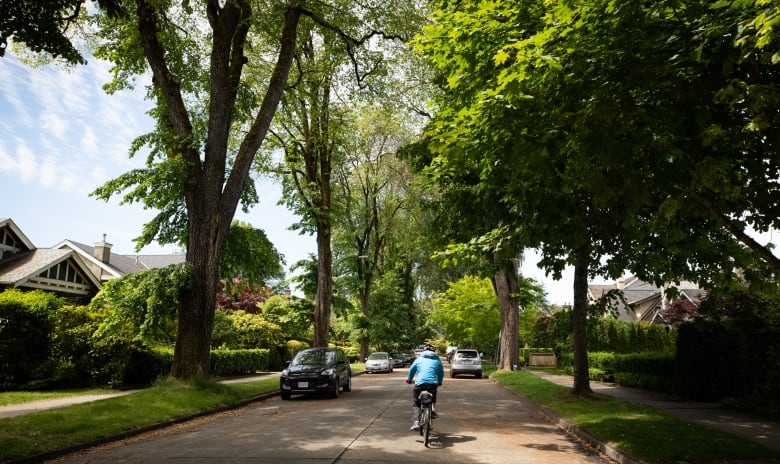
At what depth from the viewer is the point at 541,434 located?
10.5m

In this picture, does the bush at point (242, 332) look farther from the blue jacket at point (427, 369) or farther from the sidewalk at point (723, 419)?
the blue jacket at point (427, 369)

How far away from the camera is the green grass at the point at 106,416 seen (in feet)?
26.7

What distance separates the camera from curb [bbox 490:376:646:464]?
7.94m

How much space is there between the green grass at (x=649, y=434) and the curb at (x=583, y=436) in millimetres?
97

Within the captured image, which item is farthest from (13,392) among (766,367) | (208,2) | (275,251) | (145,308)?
(766,367)

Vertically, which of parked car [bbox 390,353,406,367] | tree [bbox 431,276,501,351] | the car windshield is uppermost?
tree [bbox 431,276,501,351]

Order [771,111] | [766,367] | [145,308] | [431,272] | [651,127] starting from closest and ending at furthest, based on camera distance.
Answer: [771,111], [651,127], [766,367], [145,308], [431,272]

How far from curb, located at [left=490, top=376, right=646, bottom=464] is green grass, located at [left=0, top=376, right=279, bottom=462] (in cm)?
844

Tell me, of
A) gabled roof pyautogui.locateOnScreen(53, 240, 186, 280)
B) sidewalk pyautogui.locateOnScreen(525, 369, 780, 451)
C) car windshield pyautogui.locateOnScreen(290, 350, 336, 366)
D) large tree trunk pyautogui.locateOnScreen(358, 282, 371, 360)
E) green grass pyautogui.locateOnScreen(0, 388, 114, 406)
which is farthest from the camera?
large tree trunk pyautogui.locateOnScreen(358, 282, 371, 360)

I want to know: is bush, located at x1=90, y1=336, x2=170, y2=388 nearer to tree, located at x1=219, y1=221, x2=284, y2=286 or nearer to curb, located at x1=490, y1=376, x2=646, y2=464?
tree, located at x1=219, y1=221, x2=284, y2=286

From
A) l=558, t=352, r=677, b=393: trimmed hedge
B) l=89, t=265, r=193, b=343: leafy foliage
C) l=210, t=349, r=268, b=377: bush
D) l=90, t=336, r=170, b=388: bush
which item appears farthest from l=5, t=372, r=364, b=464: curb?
l=558, t=352, r=677, b=393: trimmed hedge

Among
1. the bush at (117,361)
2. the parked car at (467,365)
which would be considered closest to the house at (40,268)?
the bush at (117,361)

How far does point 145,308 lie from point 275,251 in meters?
6.07

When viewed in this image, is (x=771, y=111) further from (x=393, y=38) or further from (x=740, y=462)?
(x=393, y=38)
